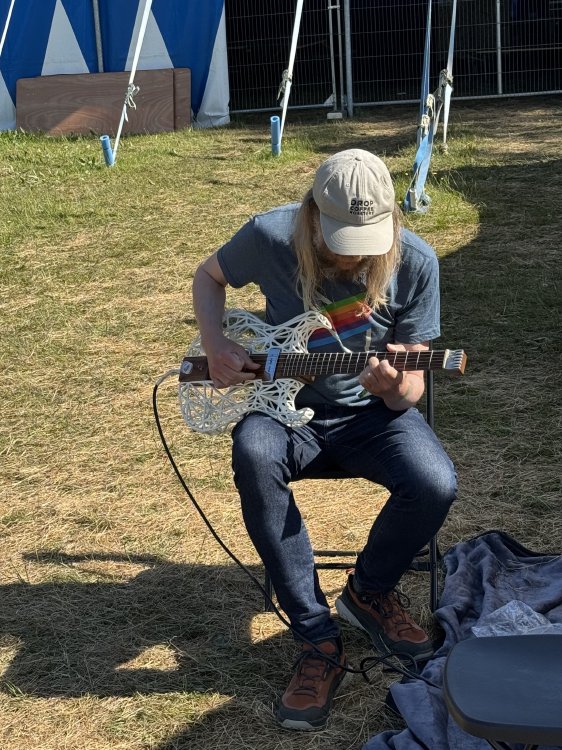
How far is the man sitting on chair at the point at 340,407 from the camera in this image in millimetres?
2646

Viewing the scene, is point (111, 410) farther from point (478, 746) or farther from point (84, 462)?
point (478, 746)

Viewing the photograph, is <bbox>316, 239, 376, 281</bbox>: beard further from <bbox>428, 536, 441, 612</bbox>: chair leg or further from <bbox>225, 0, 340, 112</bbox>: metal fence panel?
<bbox>225, 0, 340, 112</bbox>: metal fence panel

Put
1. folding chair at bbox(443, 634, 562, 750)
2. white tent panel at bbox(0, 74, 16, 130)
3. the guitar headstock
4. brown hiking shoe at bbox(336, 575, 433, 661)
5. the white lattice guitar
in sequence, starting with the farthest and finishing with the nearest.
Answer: white tent panel at bbox(0, 74, 16, 130) → brown hiking shoe at bbox(336, 575, 433, 661) → the white lattice guitar → the guitar headstock → folding chair at bbox(443, 634, 562, 750)

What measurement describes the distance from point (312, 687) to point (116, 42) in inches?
418

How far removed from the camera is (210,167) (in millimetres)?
9680

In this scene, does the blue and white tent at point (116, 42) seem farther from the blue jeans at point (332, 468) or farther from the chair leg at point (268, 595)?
the blue jeans at point (332, 468)

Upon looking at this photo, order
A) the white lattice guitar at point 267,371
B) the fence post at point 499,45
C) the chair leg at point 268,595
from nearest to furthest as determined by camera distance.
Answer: the white lattice guitar at point 267,371, the chair leg at point 268,595, the fence post at point 499,45

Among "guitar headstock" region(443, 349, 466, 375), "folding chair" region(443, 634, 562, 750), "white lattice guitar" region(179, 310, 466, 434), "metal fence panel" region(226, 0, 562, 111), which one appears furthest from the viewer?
"metal fence panel" region(226, 0, 562, 111)

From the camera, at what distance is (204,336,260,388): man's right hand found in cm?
281

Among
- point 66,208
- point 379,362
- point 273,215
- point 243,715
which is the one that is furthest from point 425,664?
point 66,208

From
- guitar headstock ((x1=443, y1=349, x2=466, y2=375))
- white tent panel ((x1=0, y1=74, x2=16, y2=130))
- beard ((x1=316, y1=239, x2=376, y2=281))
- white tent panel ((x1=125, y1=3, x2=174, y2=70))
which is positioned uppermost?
beard ((x1=316, y1=239, x2=376, y2=281))

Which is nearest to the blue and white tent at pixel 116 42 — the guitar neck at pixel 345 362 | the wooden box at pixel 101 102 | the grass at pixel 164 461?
the wooden box at pixel 101 102

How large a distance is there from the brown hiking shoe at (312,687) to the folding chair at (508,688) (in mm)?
923

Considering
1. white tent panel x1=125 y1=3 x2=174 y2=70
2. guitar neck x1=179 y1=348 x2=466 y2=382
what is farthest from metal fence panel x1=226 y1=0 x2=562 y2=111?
guitar neck x1=179 y1=348 x2=466 y2=382
